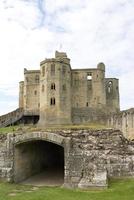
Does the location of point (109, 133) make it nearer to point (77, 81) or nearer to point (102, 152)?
point (102, 152)

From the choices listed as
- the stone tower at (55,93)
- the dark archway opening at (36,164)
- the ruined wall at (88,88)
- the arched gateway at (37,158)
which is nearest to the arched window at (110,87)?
the ruined wall at (88,88)

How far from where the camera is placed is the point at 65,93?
2286 inches

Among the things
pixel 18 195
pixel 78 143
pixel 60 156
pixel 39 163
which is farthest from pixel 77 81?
pixel 18 195

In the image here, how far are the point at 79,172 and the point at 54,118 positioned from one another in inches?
1367

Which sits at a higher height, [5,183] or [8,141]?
[8,141]

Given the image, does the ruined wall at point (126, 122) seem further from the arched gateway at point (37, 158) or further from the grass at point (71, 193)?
the grass at point (71, 193)

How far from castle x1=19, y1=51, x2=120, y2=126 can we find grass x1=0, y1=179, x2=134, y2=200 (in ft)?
116

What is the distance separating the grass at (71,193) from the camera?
17.5m

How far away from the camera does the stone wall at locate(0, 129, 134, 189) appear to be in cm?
2112

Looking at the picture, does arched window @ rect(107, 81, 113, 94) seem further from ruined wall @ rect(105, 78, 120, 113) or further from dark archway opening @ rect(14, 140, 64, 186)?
dark archway opening @ rect(14, 140, 64, 186)

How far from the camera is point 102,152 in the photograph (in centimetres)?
2403

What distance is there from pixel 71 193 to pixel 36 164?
1245 cm

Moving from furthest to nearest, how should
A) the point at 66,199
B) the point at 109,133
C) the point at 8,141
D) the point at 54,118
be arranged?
1. the point at 54,118
2. the point at 109,133
3. the point at 8,141
4. the point at 66,199

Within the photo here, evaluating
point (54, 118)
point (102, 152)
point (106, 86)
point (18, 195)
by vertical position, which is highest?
point (106, 86)
